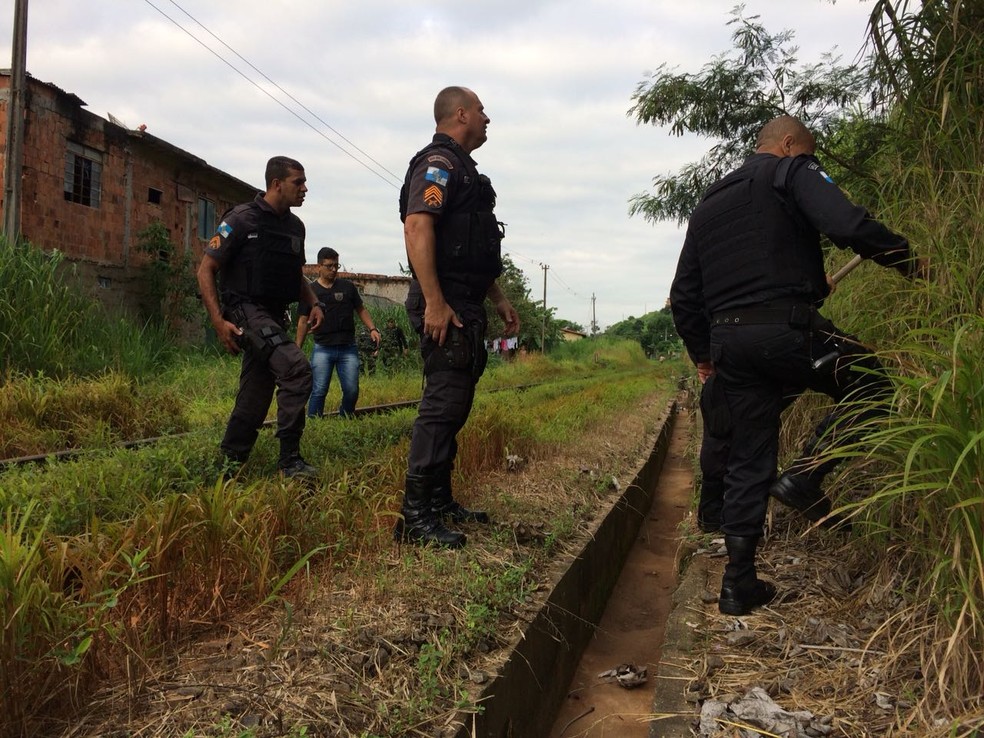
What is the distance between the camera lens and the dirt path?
2.69 m

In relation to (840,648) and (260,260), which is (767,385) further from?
(260,260)

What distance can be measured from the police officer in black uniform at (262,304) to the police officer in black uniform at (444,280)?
3.10 ft

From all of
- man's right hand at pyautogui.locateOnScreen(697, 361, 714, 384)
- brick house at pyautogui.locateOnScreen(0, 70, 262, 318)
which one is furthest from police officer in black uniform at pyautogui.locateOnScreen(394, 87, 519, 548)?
brick house at pyautogui.locateOnScreen(0, 70, 262, 318)

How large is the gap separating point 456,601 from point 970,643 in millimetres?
1475

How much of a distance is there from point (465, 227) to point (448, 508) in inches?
51.6

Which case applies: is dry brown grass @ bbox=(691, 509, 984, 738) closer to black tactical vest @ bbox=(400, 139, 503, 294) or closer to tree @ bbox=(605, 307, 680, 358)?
black tactical vest @ bbox=(400, 139, 503, 294)

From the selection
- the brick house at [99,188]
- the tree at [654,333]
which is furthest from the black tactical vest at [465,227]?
the tree at [654,333]

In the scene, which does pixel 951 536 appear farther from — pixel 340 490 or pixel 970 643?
pixel 340 490

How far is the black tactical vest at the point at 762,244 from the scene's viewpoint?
2.57 metres

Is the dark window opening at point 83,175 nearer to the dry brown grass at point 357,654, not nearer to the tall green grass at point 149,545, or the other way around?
the tall green grass at point 149,545

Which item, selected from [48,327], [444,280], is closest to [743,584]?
[444,280]

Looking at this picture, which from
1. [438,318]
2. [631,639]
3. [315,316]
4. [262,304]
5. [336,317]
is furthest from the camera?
[336,317]

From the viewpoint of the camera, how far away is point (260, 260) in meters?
3.77

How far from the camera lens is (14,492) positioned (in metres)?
2.87
